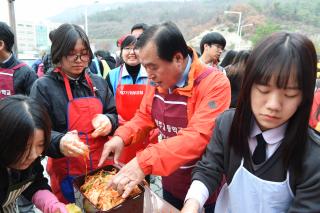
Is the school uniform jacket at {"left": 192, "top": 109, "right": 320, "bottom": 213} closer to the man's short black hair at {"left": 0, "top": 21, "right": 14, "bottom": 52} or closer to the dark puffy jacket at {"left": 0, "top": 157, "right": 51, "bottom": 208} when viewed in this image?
the dark puffy jacket at {"left": 0, "top": 157, "right": 51, "bottom": 208}

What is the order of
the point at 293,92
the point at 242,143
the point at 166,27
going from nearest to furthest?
the point at 293,92, the point at 242,143, the point at 166,27

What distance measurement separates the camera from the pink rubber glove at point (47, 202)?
147 cm

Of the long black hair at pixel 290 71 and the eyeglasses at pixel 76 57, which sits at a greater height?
the long black hair at pixel 290 71

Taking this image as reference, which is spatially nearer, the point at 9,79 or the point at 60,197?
the point at 60,197

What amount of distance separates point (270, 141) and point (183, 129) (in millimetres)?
445

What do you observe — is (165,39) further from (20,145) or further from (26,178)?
(26,178)

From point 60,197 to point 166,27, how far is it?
49.0 inches

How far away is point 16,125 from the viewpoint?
1.29 meters

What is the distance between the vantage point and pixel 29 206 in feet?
6.23

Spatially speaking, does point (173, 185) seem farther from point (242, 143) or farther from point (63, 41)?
point (63, 41)

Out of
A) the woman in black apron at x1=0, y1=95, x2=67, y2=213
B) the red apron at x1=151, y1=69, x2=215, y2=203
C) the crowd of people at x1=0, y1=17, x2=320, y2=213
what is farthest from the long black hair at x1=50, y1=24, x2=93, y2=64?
the red apron at x1=151, y1=69, x2=215, y2=203

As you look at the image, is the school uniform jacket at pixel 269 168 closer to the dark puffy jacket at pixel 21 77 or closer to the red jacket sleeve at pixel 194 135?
the red jacket sleeve at pixel 194 135

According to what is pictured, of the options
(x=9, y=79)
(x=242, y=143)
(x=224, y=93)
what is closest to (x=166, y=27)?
(x=224, y=93)

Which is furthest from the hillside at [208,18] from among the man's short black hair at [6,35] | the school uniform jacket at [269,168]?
the school uniform jacket at [269,168]
